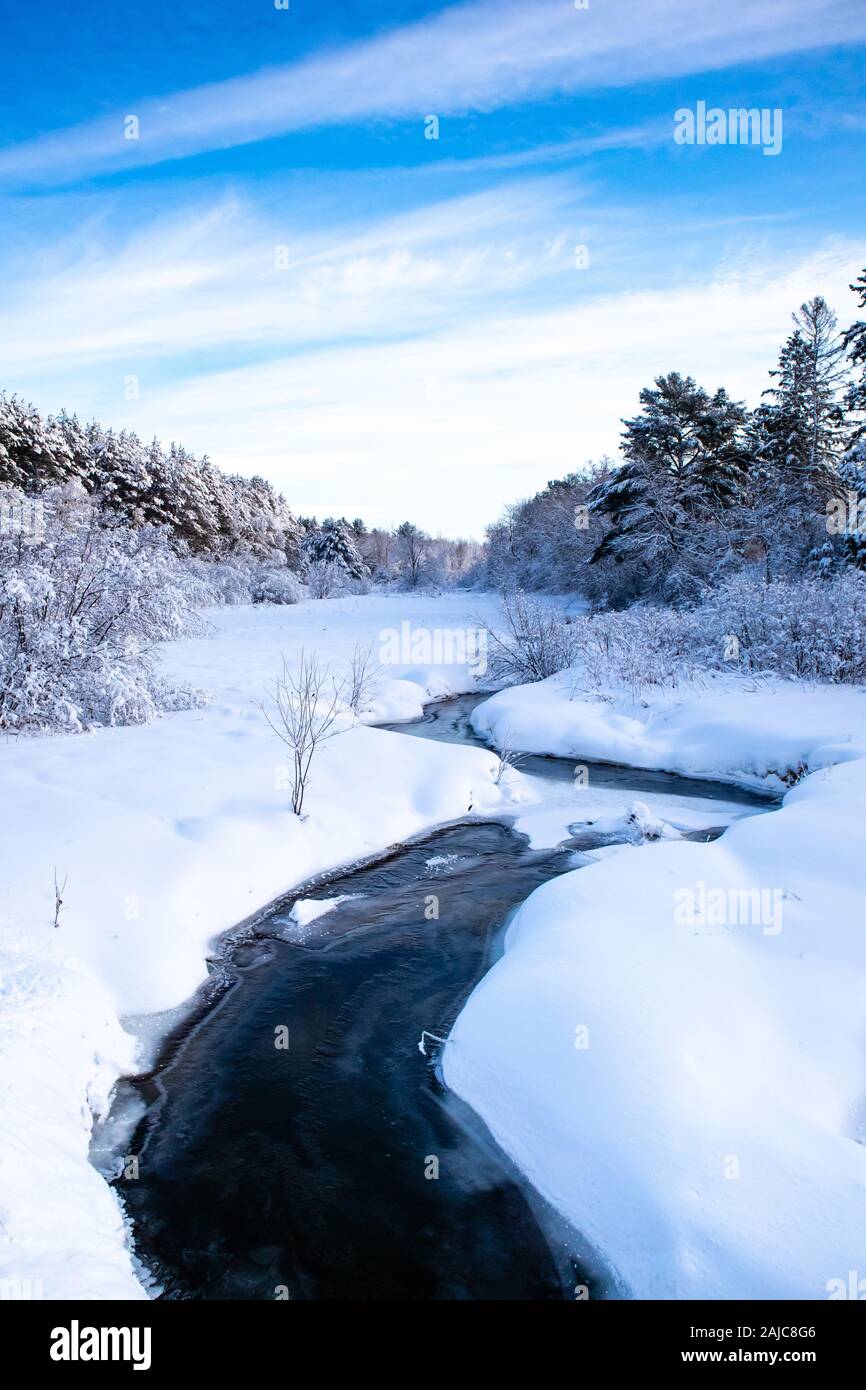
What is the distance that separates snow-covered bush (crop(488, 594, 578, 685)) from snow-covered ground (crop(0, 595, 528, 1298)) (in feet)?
27.8

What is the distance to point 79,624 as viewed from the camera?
40.7ft

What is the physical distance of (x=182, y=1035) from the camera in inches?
232

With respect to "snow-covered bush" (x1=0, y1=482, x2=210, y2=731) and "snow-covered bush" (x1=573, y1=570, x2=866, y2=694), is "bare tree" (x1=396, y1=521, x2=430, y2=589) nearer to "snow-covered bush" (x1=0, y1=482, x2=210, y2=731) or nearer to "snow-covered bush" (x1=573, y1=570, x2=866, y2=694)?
"snow-covered bush" (x1=573, y1=570, x2=866, y2=694)

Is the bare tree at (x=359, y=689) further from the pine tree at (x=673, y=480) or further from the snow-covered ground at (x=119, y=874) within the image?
the pine tree at (x=673, y=480)

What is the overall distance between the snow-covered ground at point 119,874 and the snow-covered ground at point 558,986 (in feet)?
0.09

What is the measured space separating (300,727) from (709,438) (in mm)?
25479

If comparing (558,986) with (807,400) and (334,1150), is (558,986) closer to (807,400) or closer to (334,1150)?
(334,1150)

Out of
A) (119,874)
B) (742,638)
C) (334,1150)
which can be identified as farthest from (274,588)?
(334,1150)

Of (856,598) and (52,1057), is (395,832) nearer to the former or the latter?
(52,1057)

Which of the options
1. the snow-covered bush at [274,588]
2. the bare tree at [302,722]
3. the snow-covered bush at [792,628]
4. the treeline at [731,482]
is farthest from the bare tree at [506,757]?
the snow-covered bush at [274,588]

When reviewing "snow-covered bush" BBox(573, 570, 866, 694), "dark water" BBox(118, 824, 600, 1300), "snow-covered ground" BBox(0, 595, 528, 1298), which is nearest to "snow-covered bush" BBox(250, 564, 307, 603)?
"snow-covered bush" BBox(573, 570, 866, 694)


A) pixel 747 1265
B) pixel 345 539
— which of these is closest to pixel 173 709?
pixel 747 1265

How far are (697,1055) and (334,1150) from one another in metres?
2.39

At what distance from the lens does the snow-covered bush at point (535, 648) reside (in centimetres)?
2108
